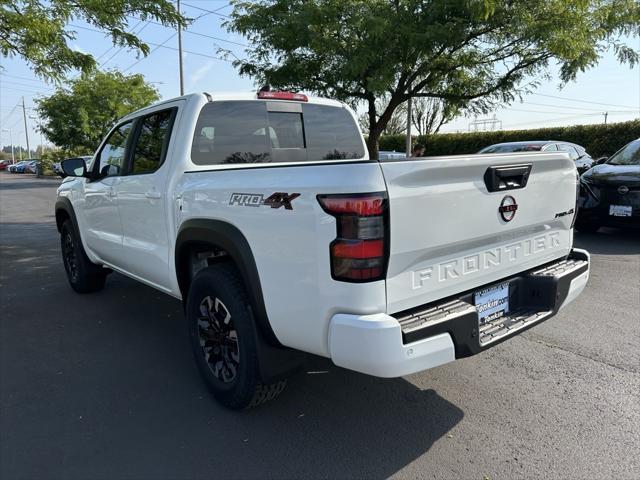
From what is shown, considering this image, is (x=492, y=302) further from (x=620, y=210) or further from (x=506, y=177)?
(x=620, y=210)

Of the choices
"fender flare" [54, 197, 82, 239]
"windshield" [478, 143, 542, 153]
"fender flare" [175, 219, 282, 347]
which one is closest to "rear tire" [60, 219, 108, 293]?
"fender flare" [54, 197, 82, 239]

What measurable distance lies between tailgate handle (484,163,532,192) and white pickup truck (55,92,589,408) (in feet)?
0.03

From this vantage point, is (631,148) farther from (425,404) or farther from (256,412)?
(256,412)

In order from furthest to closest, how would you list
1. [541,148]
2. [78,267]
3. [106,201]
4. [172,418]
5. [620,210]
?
[541,148], [620,210], [78,267], [106,201], [172,418]

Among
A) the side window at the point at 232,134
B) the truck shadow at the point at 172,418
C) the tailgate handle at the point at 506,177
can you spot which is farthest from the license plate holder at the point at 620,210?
the side window at the point at 232,134

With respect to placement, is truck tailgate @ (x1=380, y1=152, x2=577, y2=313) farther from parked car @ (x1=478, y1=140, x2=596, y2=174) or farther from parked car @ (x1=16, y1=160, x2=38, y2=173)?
parked car @ (x1=16, y1=160, x2=38, y2=173)

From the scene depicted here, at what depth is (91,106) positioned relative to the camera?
3102 cm

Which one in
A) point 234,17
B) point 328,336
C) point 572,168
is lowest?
point 328,336

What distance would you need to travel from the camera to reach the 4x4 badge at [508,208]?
2.69 meters


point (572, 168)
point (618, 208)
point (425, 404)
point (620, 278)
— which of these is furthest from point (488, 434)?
point (618, 208)

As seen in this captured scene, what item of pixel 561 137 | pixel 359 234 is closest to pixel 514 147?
pixel 359 234

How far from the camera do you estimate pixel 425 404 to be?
121 inches

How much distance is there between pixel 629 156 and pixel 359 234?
26.4 ft

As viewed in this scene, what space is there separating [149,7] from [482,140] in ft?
61.4
